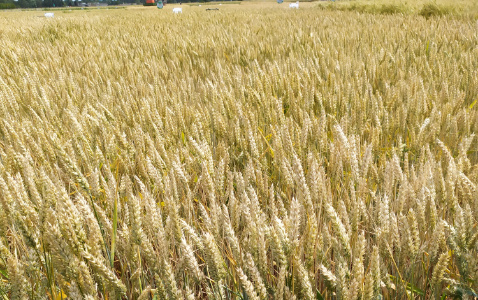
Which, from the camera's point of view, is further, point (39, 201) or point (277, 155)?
point (277, 155)

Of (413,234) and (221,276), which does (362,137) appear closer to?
(413,234)

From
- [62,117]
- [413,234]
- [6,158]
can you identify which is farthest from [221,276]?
[62,117]

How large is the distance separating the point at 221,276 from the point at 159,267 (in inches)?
5.7

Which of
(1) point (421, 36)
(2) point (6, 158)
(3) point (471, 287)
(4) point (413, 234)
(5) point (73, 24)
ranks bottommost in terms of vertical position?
(3) point (471, 287)

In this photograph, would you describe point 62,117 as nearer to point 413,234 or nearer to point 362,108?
point 362,108

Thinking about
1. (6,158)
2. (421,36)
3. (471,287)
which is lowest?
(471,287)

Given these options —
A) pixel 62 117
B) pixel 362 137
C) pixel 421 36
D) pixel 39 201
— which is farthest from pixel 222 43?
pixel 39 201

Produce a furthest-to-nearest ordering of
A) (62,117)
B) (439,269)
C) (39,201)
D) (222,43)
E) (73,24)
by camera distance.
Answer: (73,24)
(222,43)
(62,117)
(39,201)
(439,269)

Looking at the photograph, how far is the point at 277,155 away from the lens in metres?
1.03

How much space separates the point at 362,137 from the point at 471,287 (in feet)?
2.62

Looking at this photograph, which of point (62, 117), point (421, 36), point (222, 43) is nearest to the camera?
point (62, 117)

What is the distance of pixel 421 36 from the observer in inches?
132

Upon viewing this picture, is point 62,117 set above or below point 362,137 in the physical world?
above

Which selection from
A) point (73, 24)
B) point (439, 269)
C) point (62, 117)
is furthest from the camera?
point (73, 24)
